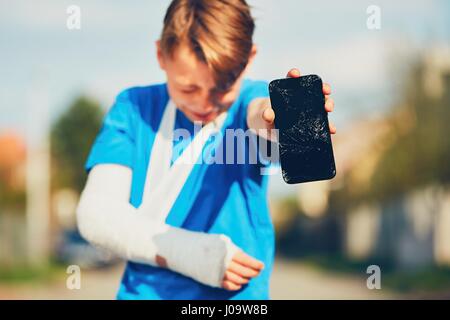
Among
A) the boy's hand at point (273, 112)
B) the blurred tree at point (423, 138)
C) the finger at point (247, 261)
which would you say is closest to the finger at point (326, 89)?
the boy's hand at point (273, 112)

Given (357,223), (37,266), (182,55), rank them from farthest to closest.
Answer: (357,223), (37,266), (182,55)

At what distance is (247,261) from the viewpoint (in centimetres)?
173

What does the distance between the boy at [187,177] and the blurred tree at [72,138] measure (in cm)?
2137

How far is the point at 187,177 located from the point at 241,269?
279 mm

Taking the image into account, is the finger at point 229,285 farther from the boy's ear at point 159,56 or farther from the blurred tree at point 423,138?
the blurred tree at point 423,138

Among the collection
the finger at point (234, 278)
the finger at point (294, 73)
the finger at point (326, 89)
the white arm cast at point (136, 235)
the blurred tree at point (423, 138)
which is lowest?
the finger at point (234, 278)

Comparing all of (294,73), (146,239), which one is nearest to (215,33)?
(294,73)

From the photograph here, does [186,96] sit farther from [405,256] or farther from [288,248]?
[288,248]

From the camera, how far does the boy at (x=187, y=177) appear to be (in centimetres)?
179

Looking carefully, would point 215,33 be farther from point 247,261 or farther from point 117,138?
point 247,261

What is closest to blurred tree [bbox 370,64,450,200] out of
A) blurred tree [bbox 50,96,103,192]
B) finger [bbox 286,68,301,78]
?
finger [bbox 286,68,301,78]

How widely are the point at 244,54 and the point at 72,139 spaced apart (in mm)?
23732

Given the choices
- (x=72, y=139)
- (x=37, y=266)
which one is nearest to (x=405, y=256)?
(x=37, y=266)

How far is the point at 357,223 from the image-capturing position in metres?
18.5
